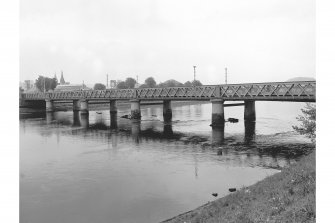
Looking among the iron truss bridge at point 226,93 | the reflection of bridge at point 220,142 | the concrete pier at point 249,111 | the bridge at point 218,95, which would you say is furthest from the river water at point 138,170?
the concrete pier at point 249,111

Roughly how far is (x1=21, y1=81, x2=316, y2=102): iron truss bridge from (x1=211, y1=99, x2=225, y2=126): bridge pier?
1192 mm

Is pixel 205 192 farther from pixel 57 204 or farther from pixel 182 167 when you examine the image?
pixel 57 204

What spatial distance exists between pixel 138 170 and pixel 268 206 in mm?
16109

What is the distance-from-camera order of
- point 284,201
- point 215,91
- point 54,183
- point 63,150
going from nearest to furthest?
point 284,201 → point 54,183 → point 63,150 → point 215,91

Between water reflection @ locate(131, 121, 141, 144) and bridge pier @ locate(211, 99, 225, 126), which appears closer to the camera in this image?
water reflection @ locate(131, 121, 141, 144)

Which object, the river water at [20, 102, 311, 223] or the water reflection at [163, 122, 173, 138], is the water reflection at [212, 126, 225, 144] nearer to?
the river water at [20, 102, 311, 223]

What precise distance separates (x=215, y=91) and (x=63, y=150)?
33.7m

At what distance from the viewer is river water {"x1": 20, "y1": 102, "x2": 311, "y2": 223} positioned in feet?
63.3

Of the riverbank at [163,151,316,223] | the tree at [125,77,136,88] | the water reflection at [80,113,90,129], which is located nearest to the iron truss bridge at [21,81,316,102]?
the water reflection at [80,113,90,129]

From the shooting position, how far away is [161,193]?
71.5 ft

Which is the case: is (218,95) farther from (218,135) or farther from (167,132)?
(218,135)

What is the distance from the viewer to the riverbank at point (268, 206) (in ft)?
36.6

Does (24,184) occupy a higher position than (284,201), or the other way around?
(284,201)
